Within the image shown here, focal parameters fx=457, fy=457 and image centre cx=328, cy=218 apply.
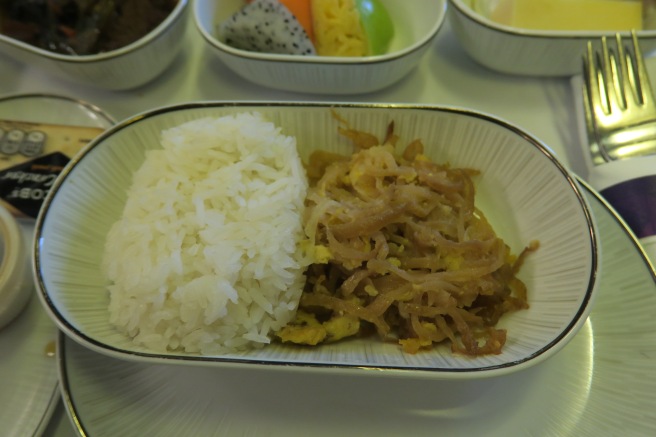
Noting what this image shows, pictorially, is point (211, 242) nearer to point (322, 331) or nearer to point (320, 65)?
point (322, 331)

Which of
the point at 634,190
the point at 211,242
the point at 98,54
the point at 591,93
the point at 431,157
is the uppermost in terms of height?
the point at 591,93

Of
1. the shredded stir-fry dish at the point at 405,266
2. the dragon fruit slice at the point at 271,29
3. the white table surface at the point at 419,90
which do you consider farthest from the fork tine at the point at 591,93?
the dragon fruit slice at the point at 271,29

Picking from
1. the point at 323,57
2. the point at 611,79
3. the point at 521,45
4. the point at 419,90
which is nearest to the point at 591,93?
the point at 611,79

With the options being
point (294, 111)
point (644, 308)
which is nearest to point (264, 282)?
point (294, 111)

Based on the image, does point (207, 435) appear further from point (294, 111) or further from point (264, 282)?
point (294, 111)

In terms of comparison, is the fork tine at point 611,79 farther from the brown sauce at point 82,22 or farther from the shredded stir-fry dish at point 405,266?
the brown sauce at point 82,22

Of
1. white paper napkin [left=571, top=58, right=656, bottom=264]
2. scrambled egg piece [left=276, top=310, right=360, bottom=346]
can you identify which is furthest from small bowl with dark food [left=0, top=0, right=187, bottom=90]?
white paper napkin [left=571, top=58, right=656, bottom=264]
